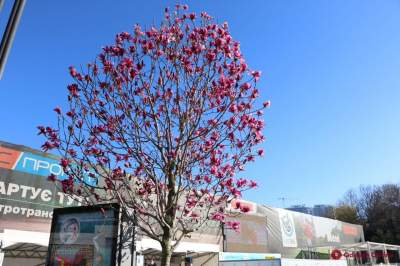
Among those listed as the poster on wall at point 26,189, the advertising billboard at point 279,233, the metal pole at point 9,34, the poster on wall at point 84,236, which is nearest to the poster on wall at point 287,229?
the advertising billboard at point 279,233

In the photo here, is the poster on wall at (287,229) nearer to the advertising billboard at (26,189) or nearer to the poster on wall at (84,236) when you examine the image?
the advertising billboard at (26,189)

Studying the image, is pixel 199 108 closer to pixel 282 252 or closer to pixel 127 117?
pixel 127 117

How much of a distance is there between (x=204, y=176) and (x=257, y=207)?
25413 mm

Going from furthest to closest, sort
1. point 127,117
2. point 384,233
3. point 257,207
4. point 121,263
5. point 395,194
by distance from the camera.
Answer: point 395,194 → point 384,233 → point 257,207 → point 127,117 → point 121,263

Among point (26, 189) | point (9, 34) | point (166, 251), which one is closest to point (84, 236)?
point (166, 251)

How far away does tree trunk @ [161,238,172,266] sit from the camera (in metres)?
5.17

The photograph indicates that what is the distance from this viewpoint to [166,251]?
5184 mm

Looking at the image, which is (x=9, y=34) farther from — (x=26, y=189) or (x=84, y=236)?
(x=26, y=189)

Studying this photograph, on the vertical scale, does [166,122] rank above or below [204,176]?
above

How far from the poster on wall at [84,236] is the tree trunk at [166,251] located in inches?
24.8

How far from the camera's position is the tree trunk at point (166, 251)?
5168 mm

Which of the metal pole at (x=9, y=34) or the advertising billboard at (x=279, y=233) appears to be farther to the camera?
the advertising billboard at (x=279, y=233)

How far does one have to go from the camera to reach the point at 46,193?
1611 centimetres

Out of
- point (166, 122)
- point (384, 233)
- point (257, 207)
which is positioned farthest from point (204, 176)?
point (384, 233)
